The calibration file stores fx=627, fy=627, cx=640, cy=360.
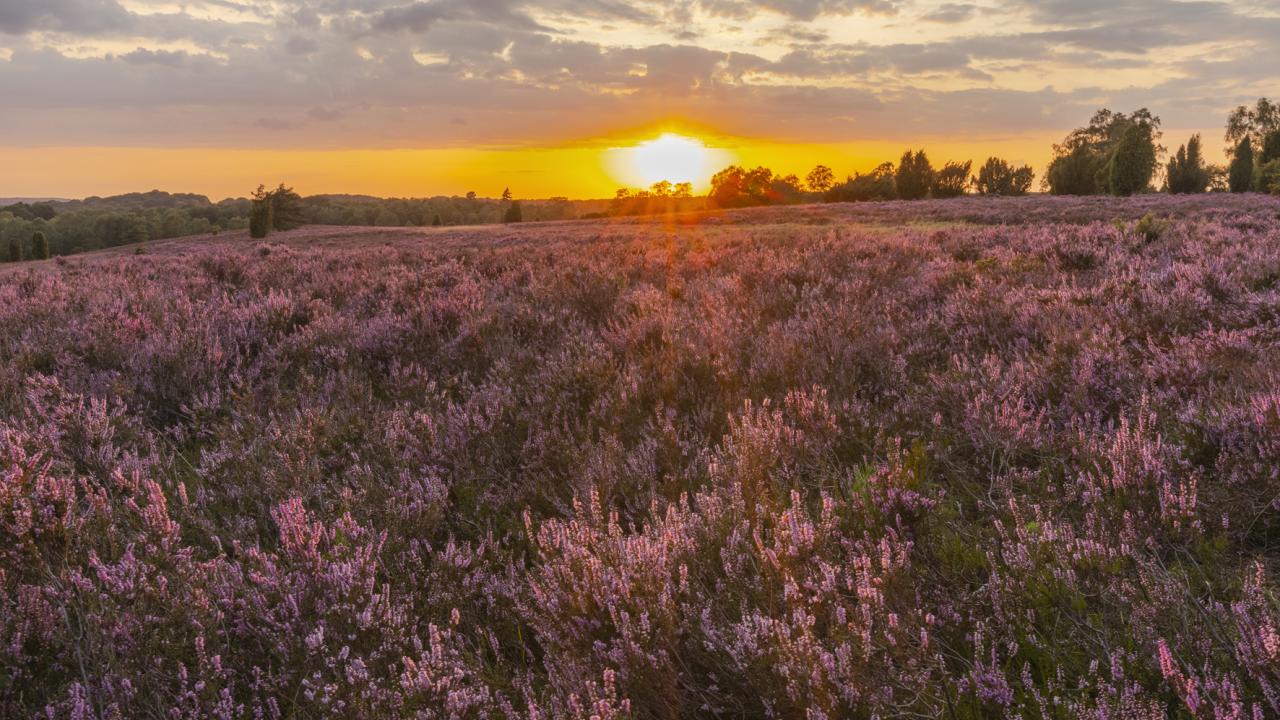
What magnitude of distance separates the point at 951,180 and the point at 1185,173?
19.7 metres

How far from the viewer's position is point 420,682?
1.47 meters

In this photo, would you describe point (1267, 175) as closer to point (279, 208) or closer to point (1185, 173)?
point (1185, 173)

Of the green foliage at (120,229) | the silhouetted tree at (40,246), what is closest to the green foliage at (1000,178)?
the silhouetted tree at (40,246)

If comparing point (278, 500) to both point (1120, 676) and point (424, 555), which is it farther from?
point (1120, 676)

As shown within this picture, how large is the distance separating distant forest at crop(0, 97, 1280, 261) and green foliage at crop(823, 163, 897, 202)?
14 centimetres

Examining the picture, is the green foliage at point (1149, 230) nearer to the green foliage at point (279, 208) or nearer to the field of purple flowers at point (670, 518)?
the field of purple flowers at point (670, 518)

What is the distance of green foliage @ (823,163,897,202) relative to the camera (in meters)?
73.2

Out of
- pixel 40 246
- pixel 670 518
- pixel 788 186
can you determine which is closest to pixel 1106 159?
pixel 788 186

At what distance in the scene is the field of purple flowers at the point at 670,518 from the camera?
1505 millimetres

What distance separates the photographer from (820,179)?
104438mm

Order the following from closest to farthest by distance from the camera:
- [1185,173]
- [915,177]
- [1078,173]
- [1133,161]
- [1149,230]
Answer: [1149,230] < [1133,161] < [1185,173] < [1078,173] < [915,177]

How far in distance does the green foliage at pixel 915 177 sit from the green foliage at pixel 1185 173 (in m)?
19.7

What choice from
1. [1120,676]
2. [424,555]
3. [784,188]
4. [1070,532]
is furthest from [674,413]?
[784,188]

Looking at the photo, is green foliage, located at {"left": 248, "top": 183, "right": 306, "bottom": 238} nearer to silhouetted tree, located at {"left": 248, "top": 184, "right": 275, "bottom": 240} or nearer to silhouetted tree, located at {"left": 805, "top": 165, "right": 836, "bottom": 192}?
silhouetted tree, located at {"left": 248, "top": 184, "right": 275, "bottom": 240}
